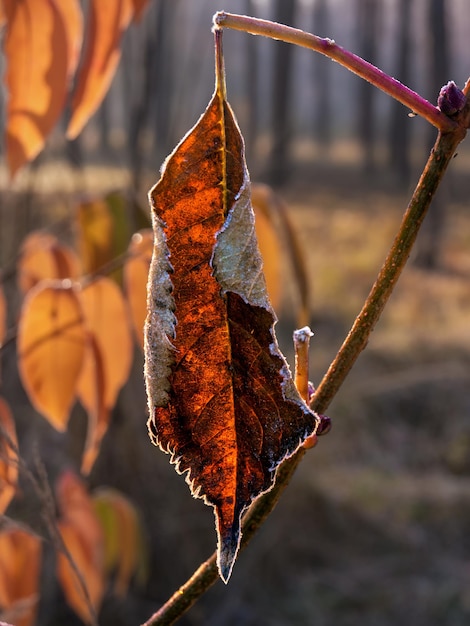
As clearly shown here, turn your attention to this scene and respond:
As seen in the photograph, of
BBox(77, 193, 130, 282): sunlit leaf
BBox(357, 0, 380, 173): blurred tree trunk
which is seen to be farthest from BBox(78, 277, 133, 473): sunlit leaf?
BBox(357, 0, 380, 173): blurred tree trunk

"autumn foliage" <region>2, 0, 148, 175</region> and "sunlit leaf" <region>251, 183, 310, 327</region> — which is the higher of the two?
→ "autumn foliage" <region>2, 0, 148, 175</region>

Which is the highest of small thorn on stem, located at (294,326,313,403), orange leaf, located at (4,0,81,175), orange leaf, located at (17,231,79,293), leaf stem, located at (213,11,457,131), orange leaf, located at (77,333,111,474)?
leaf stem, located at (213,11,457,131)

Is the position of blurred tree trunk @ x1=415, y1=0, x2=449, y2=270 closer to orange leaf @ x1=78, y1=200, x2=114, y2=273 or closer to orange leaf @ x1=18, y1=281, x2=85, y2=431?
orange leaf @ x1=78, y1=200, x2=114, y2=273

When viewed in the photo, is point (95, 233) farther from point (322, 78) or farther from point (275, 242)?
point (322, 78)

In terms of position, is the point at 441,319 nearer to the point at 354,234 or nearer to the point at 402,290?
the point at 402,290

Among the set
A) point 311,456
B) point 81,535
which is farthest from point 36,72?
point 311,456

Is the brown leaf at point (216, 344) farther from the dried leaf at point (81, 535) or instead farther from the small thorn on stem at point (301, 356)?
the dried leaf at point (81, 535)

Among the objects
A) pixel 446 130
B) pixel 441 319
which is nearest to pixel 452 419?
pixel 441 319
